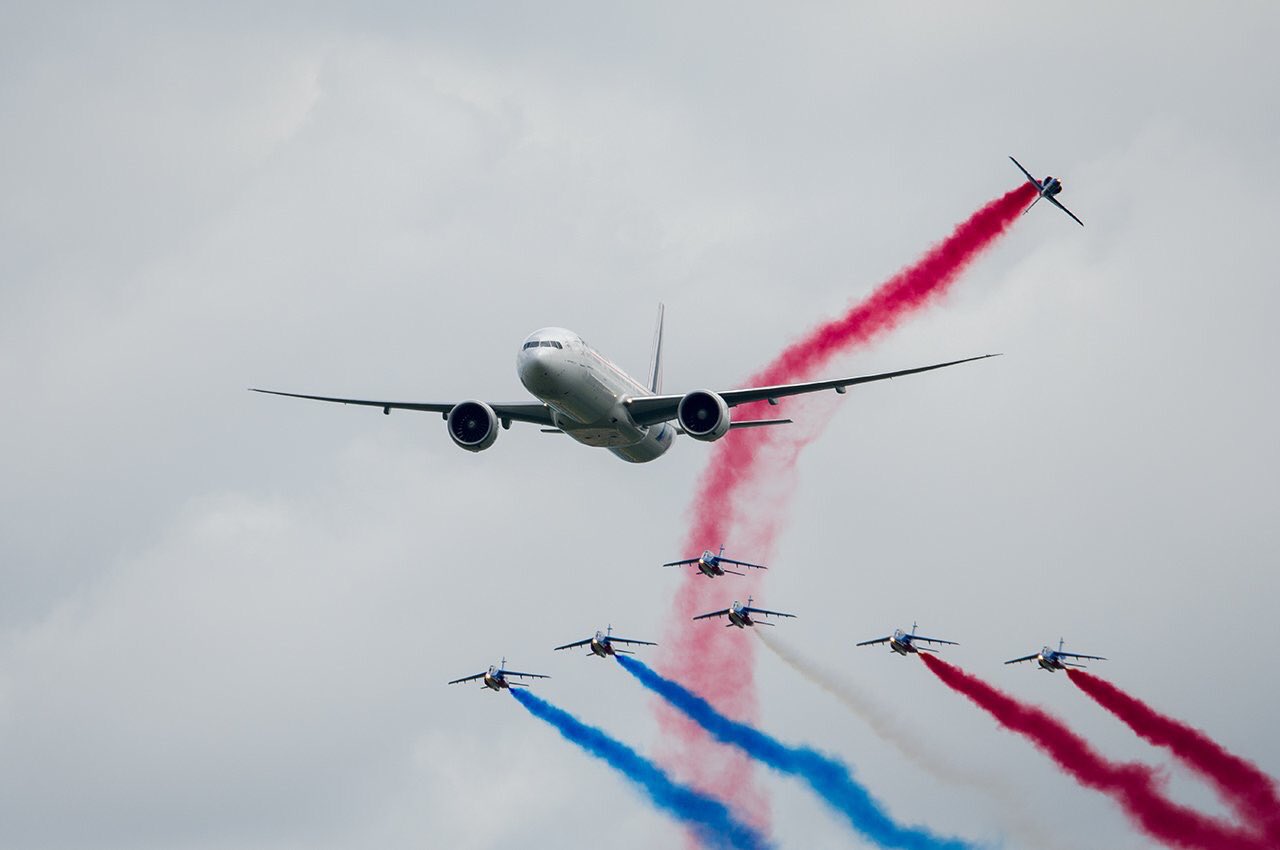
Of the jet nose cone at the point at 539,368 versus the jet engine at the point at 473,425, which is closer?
the jet nose cone at the point at 539,368

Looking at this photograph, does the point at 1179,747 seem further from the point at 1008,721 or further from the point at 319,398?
the point at 319,398

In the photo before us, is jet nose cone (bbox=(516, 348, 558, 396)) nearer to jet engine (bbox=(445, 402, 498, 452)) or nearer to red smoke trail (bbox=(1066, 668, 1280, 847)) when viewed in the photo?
jet engine (bbox=(445, 402, 498, 452))

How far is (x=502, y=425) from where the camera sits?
86.9 meters

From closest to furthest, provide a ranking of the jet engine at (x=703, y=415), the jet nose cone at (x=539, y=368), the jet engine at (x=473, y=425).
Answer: the jet nose cone at (x=539, y=368), the jet engine at (x=703, y=415), the jet engine at (x=473, y=425)

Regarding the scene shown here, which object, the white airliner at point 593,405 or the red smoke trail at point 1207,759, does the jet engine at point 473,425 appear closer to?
the white airliner at point 593,405

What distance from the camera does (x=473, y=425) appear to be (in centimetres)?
8419

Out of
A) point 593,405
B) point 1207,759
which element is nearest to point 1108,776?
point 1207,759

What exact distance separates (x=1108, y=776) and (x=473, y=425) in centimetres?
3060

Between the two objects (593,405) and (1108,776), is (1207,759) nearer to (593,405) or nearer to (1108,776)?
(1108,776)

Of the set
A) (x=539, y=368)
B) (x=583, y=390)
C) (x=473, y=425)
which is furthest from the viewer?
(x=473, y=425)

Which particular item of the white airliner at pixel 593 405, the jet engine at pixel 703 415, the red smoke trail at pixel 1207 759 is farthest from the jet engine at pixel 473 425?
the red smoke trail at pixel 1207 759

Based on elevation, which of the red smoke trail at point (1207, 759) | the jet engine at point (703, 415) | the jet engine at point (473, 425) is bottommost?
the red smoke trail at point (1207, 759)

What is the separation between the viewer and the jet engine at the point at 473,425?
8394 centimetres

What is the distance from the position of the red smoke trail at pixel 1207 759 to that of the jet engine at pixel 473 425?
29.0 meters
